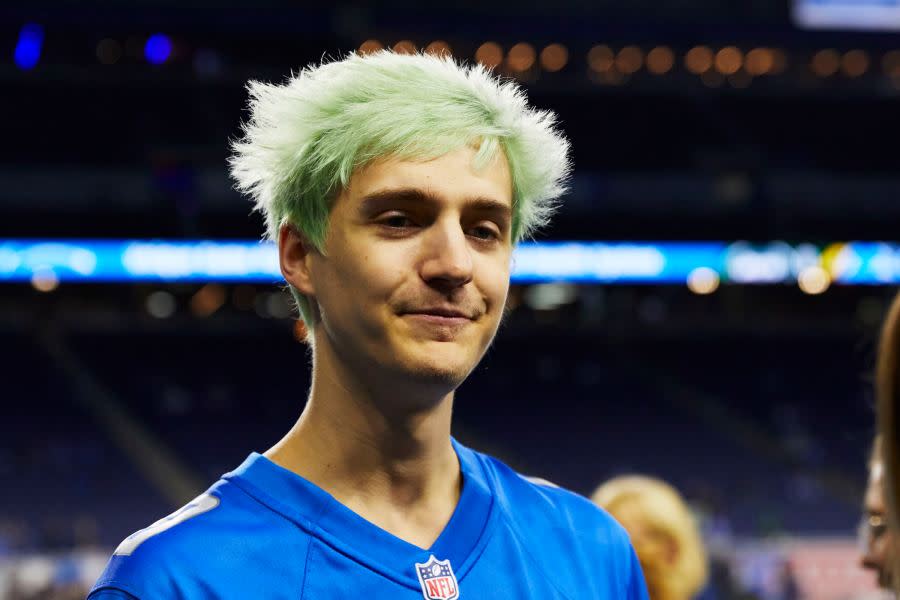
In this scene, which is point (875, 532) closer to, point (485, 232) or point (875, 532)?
point (875, 532)

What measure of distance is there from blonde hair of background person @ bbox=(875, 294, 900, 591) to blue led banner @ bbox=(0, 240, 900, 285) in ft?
42.0

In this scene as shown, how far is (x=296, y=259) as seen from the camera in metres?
1.49

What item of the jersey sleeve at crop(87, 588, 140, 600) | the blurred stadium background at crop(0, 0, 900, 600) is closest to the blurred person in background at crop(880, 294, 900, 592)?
the jersey sleeve at crop(87, 588, 140, 600)

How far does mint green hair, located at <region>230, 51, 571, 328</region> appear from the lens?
4.59ft

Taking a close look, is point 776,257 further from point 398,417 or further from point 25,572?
point 398,417

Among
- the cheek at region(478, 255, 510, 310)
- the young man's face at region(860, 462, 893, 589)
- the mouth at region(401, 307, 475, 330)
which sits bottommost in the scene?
the young man's face at region(860, 462, 893, 589)

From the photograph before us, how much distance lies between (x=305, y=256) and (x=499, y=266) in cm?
26

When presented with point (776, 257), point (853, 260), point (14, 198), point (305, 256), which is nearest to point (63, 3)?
point (14, 198)

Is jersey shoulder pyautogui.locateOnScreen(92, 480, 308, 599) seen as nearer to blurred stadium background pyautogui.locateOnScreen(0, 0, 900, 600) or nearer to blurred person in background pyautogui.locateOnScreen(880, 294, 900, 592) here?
blurred person in background pyautogui.locateOnScreen(880, 294, 900, 592)

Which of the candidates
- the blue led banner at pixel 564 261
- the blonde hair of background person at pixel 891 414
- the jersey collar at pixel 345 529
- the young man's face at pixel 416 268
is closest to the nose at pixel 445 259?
the young man's face at pixel 416 268

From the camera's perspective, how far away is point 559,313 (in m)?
16.3

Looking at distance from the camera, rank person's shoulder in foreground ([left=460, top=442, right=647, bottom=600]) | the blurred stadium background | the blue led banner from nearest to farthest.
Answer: person's shoulder in foreground ([left=460, top=442, right=647, bottom=600]) < the blue led banner < the blurred stadium background

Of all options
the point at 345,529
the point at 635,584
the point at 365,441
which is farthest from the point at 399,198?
the point at 635,584

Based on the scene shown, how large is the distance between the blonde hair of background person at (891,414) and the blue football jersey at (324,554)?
1.80 ft
